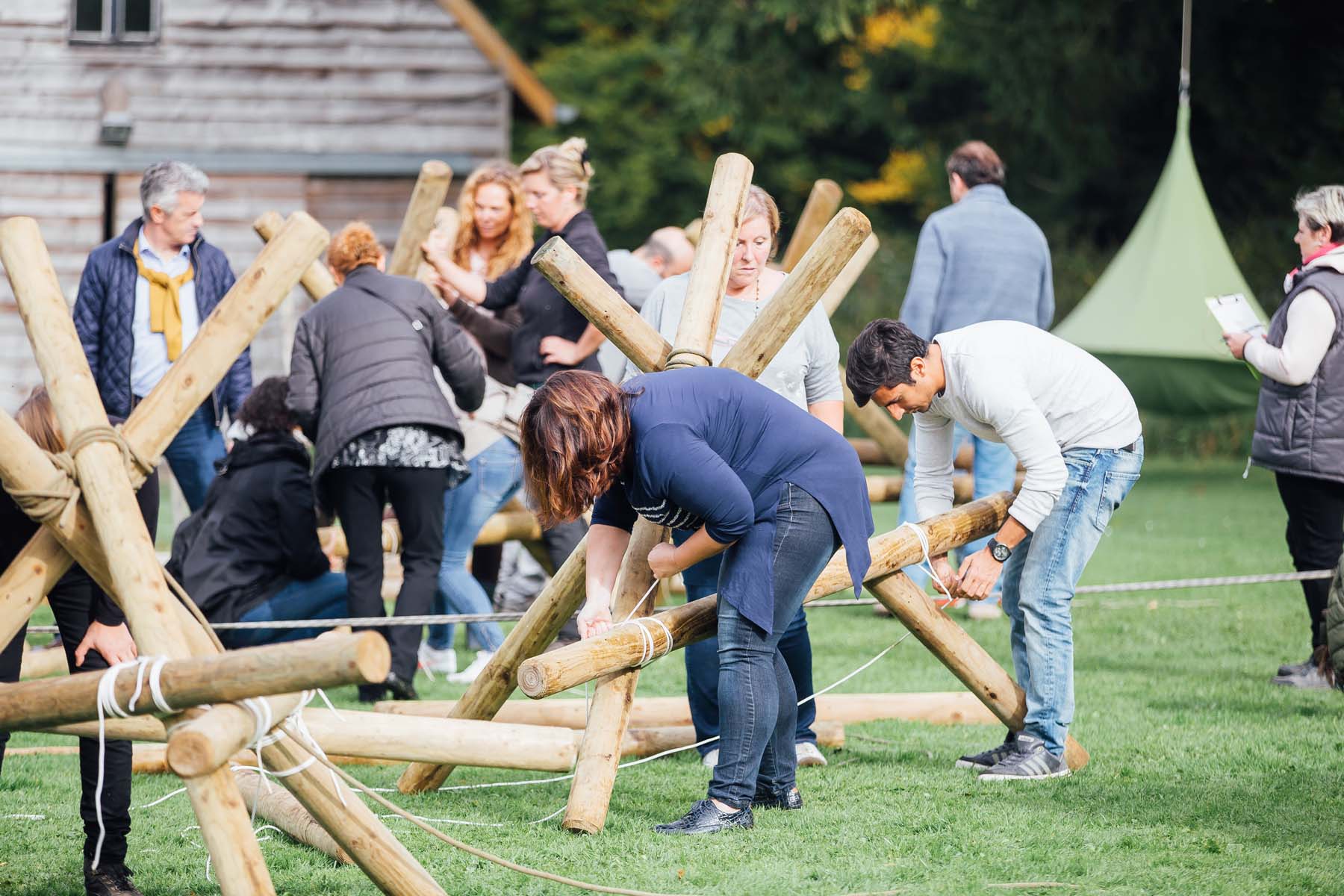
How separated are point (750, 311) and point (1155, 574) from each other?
16.3ft

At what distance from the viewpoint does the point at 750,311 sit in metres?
5.26

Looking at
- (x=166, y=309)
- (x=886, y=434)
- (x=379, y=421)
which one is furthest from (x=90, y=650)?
(x=886, y=434)

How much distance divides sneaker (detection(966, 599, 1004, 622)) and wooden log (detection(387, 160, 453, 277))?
3.28m

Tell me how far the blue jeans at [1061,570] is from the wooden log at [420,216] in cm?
345

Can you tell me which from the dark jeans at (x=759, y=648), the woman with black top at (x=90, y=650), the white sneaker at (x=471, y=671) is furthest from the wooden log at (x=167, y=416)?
the white sneaker at (x=471, y=671)

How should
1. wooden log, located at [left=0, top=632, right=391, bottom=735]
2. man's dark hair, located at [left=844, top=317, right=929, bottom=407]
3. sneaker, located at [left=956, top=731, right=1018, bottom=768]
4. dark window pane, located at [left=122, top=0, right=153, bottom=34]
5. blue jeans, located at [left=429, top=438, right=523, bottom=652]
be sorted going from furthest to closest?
dark window pane, located at [left=122, top=0, right=153, bottom=34]
blue jeans, located at [left=429, top=438, right=523, bottom=652]
sneaker, located at [left=956, top=731, right=1018, bottom=768]
man's dark hair, located at [left=844, top=317, right=929, bottom=407]
wooden log, located at [left=0, top=632, right=391, bottom=735]

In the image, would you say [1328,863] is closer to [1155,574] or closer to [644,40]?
[1155,574]

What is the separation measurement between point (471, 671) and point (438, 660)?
0.67ft

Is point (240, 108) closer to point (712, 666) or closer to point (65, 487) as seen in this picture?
point (712, 666)

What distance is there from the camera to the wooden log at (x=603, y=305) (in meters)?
4.79

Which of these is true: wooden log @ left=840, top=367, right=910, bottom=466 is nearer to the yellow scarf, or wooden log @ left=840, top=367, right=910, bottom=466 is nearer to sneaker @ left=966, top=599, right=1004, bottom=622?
sneaker @ left=966, top=599, right=1004, bottom=622

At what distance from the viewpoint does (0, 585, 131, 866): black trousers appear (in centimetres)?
393

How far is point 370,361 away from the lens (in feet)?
20.0

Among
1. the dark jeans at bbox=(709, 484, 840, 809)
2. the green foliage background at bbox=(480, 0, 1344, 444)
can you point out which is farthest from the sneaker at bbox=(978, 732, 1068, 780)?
the green foliage background at bbox=(480, 0, 1344, 444)
